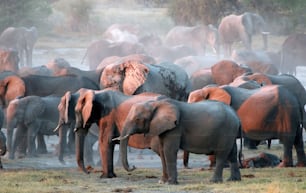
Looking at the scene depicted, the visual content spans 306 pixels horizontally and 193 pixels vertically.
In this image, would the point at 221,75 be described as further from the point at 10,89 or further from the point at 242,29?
the point at 242,29

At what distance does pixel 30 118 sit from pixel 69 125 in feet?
4.31

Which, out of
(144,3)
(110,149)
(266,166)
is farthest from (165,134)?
(144,3)

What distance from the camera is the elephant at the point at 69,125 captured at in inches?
733

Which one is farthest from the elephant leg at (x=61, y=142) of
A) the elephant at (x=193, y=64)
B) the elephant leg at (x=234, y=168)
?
the elephant at (x=193, y=64)

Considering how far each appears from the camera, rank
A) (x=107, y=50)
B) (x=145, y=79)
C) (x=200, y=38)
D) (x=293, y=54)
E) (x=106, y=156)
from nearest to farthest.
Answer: (x=106, y=156) < (x=145, y=79) < (x=293, y=54) < (x=107, y=50) < (x=200, y=38)

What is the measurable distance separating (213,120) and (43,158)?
652cm

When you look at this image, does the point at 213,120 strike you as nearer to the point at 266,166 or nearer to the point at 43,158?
the point at 266,166

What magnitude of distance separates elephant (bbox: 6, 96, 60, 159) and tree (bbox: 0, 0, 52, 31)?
31356 mm

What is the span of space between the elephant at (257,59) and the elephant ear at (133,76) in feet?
33.4

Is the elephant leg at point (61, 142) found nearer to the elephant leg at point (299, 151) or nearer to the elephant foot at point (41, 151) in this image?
the elephant foot at point (41, 151)

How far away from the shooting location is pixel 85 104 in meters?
17.6

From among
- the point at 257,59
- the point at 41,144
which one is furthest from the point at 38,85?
the point at 257,59

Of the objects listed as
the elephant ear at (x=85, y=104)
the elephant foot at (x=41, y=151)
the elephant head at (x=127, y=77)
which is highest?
the elephant ear at (x=85, y=104)

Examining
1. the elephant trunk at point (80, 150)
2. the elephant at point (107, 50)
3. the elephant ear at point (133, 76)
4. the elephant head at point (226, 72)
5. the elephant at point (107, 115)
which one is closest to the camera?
the elephant at point (107, 115)
